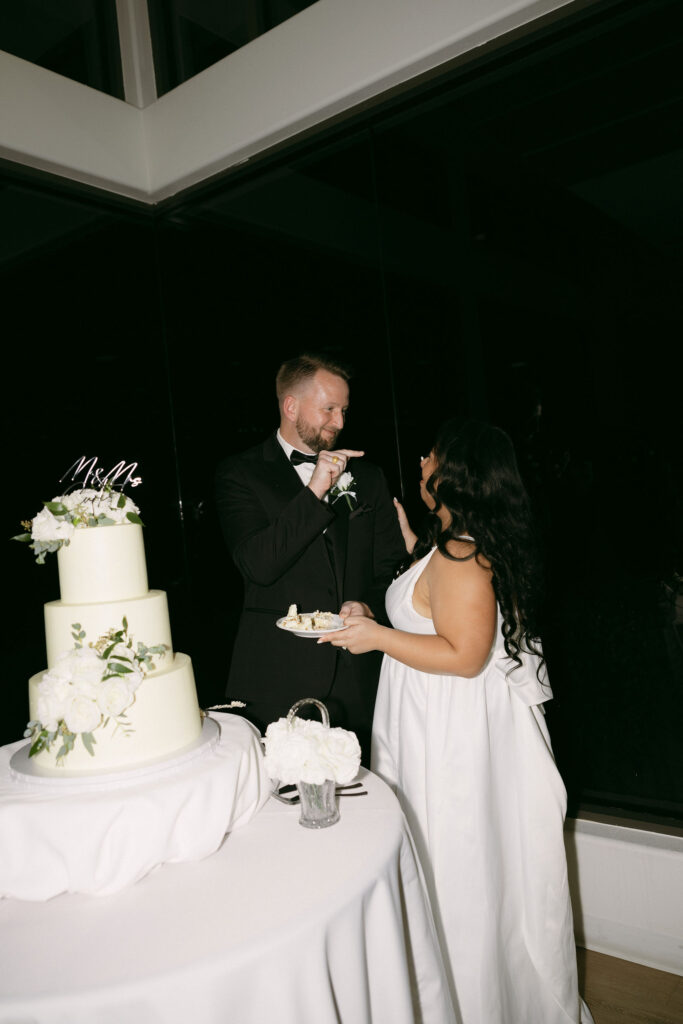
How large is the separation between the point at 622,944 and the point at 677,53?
128 inches

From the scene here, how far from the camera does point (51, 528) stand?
170 centimetres

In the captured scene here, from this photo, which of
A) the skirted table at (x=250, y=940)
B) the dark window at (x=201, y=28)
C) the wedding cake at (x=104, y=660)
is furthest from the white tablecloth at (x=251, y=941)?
the dark window at (x=201, y=28)

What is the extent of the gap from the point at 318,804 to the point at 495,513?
0.90 meters

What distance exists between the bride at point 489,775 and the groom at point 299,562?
600mm

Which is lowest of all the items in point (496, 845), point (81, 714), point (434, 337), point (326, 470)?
point (496, 845)

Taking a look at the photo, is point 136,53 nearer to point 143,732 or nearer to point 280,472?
point 280,472

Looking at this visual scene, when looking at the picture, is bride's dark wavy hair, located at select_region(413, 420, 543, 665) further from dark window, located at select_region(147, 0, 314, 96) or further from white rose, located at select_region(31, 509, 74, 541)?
dark window, located at select_region(147, 0, 314, 96)

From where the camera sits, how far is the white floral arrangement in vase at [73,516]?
1.71 metres

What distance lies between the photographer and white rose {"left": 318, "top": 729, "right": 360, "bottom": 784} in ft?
4.97

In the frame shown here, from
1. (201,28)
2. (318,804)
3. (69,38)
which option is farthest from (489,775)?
(69,38)

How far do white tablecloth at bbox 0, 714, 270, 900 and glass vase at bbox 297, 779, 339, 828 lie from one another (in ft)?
0.54

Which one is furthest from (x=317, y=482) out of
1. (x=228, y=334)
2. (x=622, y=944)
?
(x=622, y=944)

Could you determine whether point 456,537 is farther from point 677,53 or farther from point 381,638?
point 677,53

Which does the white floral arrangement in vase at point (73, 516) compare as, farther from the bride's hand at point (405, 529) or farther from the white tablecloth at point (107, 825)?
the bride's hand at point (405, 529)
